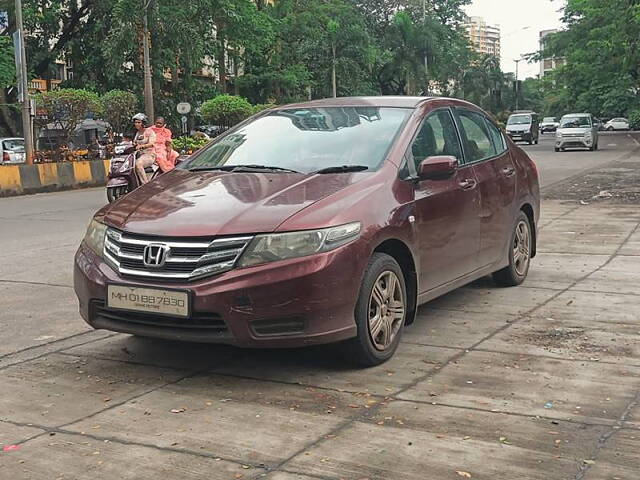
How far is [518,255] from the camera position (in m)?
7.11

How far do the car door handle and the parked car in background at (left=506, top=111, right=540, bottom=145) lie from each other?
39.5m

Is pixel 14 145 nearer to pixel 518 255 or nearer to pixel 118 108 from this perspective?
pixel 118 108

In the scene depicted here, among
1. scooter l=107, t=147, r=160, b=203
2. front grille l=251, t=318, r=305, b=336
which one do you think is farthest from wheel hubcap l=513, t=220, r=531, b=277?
scooter l=107, t=147, r=160, b=203

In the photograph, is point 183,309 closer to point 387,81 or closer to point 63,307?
point 63,307

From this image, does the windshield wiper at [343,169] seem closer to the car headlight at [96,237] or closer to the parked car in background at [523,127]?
the car headlight at [96,237]

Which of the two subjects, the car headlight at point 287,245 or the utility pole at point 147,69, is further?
the utility pole at point 147,69

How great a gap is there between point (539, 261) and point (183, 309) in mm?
5173

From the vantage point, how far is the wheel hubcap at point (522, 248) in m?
7.04

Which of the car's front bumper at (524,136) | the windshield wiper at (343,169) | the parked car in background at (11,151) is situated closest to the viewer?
the windshield wiper at (343,169)

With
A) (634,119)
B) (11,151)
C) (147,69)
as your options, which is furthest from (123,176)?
(634,119)

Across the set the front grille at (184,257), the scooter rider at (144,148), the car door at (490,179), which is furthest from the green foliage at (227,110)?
the front grille at (184,257)

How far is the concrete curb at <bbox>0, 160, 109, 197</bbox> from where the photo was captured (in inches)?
730

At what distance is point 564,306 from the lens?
6348mm

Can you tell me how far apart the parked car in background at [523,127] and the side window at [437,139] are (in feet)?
129
